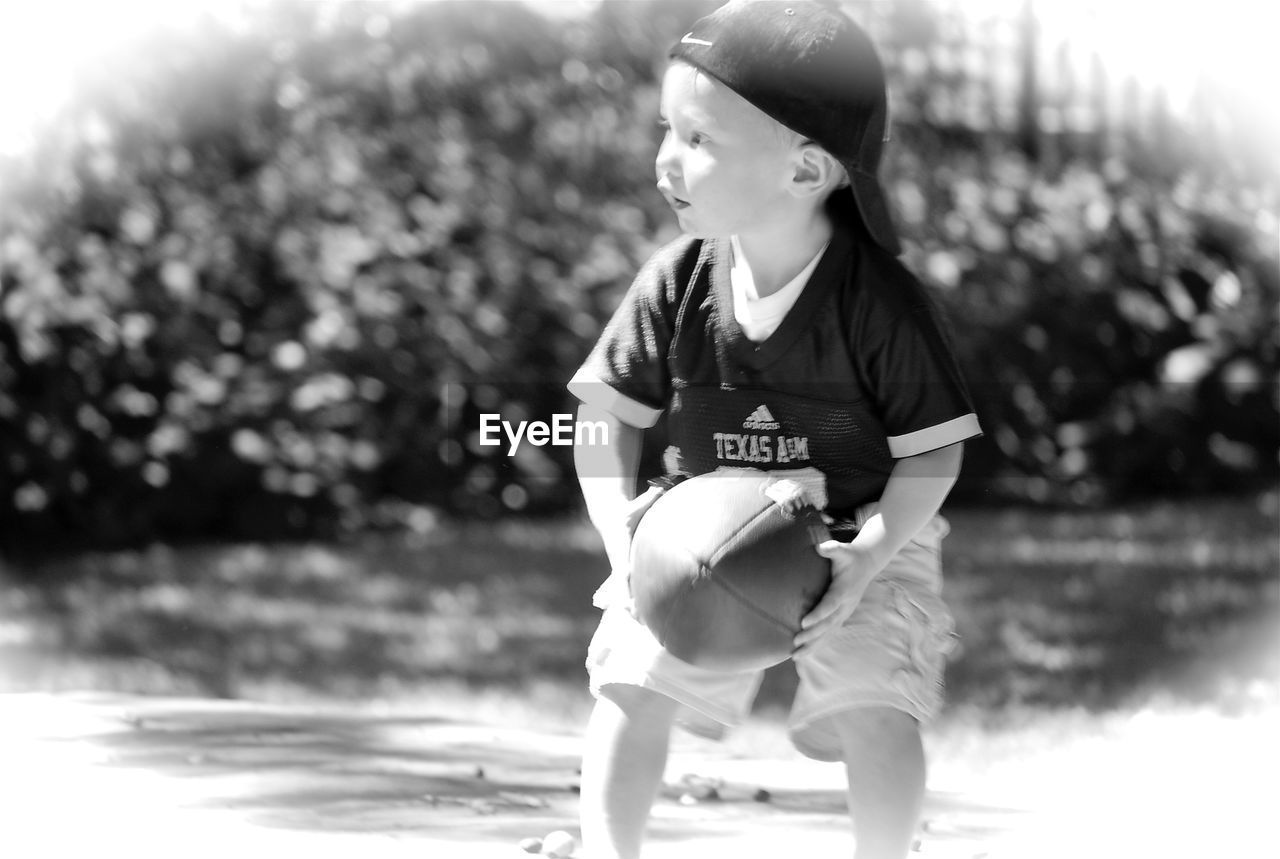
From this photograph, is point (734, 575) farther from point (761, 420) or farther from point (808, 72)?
Answer: point (808, 72)

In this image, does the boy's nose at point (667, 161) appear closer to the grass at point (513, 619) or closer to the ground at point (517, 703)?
the ground at point (517, 703)

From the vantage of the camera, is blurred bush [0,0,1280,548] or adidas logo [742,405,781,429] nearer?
adidas logo [742,405,781,429]

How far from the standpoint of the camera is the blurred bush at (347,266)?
6.68m

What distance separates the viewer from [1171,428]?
7711 mm

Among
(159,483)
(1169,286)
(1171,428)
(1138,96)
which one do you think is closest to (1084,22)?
(1138,96)

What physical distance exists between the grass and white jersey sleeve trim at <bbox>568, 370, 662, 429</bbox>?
2.27m

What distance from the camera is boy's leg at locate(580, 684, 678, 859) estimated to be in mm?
2766

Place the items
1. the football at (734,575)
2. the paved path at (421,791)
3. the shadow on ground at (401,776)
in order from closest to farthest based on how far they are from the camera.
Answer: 1. the football at (734,575)
2. the paved path at (421,791)
3. the shadow on ground at (401,776)

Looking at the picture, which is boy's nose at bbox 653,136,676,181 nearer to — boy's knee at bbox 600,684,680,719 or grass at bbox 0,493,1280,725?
boy's knee at bbox 600,684,680,719

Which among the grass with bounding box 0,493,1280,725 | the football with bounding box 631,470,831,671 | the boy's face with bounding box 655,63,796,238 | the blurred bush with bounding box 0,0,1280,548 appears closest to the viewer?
the football with bounding box 631,470,831,671

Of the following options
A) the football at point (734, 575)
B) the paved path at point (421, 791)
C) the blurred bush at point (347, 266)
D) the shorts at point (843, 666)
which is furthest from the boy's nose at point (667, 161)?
the blurred bush at point (347, 266)

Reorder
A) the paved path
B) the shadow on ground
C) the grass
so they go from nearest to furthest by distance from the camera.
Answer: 1. the paved path
2. the shadow on ground
3. the grass

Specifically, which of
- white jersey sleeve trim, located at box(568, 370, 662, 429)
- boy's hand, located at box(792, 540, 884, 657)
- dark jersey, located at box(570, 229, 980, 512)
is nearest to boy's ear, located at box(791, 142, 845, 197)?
dark jersey, located at box(570, 229, 980, 512)

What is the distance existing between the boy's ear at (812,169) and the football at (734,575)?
0.51m
